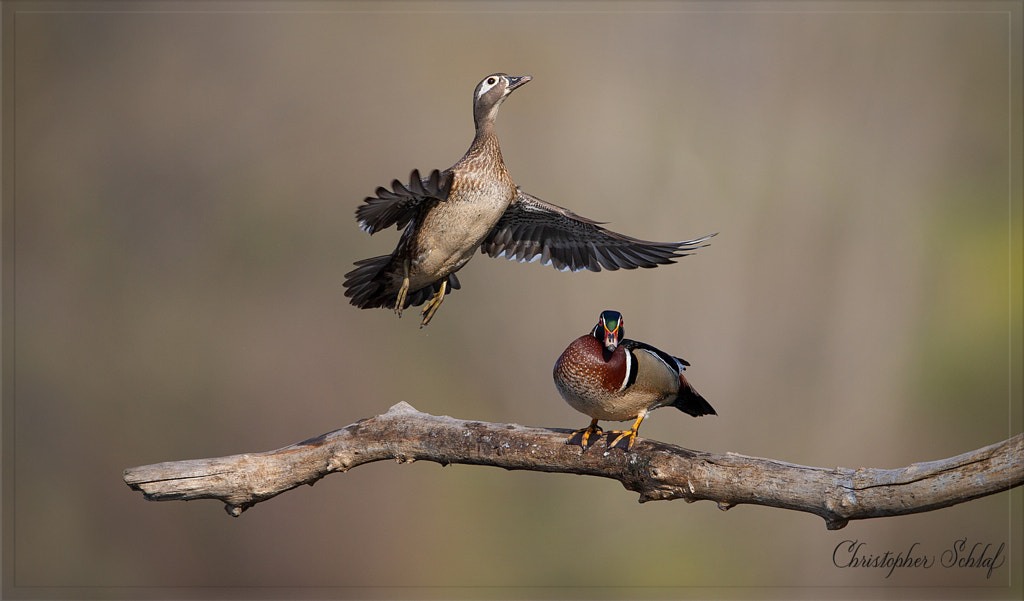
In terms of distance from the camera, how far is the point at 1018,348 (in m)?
8.53

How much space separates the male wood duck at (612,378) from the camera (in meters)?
3.08

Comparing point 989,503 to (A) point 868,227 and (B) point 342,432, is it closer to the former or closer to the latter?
(A) point 868,227

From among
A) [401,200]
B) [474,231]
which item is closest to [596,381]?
[474,231]

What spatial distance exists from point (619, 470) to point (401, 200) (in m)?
1.49

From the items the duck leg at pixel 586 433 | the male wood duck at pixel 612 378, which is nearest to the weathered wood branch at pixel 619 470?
the duck leg at pixel 586 433

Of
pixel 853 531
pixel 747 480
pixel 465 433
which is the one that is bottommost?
pixel 853 531

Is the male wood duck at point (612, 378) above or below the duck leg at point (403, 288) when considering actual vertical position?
below

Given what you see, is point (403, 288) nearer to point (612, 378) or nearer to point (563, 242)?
point (563, 242)

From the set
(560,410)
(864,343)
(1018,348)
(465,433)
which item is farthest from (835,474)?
(1018,348)

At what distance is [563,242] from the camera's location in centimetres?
428

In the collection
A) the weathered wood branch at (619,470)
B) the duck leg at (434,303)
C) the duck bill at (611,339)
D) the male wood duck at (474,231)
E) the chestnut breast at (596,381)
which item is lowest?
the weathered wood branch at (619,470)

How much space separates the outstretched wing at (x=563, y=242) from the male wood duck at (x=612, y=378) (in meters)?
0.75

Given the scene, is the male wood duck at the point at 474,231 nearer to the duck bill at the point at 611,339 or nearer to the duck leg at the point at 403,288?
the duck leg at the point at 403,288

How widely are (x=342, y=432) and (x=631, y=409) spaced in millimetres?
1308
